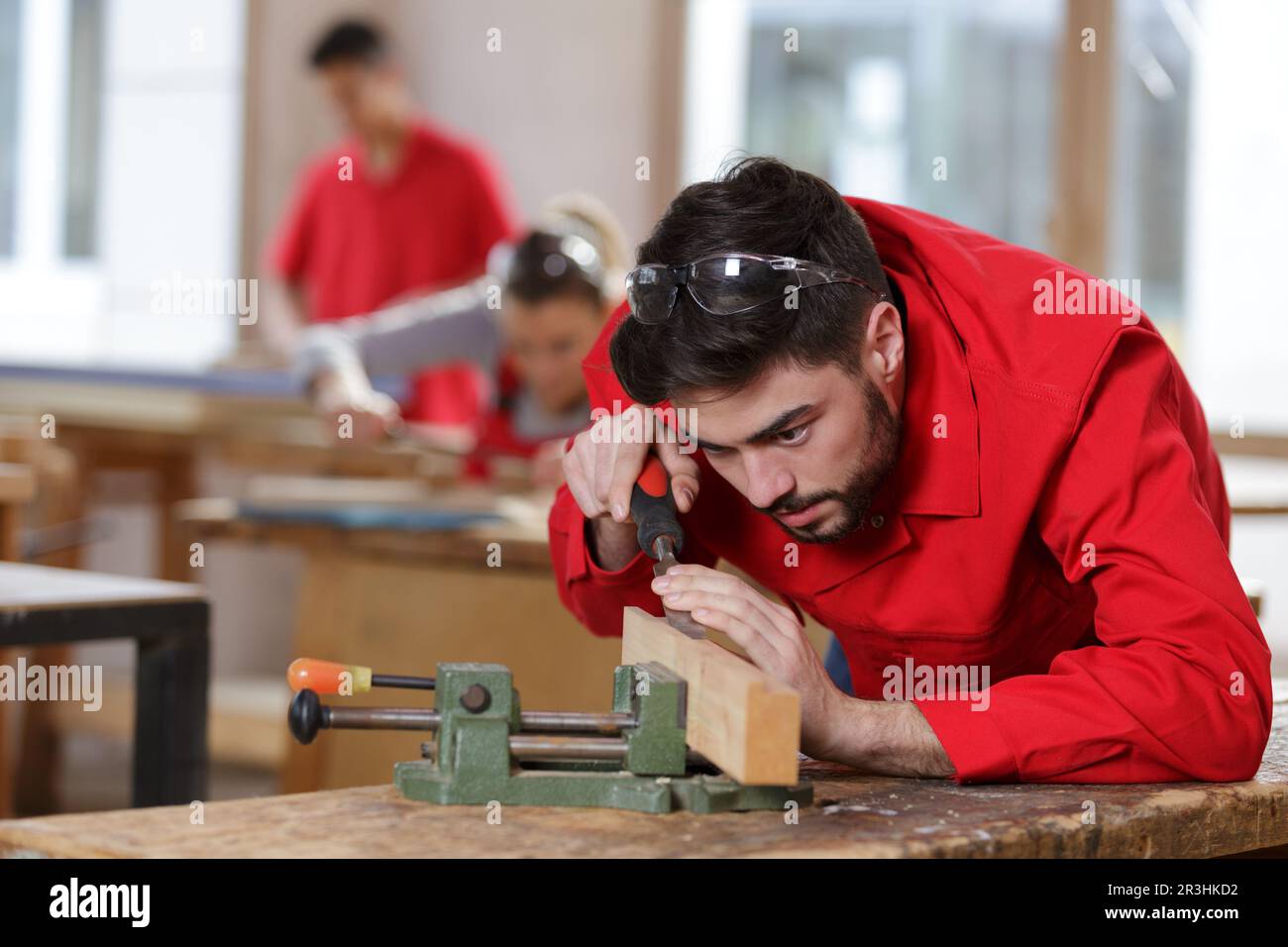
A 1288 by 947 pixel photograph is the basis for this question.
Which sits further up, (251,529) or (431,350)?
(431,350)

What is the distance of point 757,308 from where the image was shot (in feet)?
4.75

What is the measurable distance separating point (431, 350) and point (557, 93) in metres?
2.00

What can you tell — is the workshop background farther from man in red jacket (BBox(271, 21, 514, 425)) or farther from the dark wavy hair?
the dark wavy hair

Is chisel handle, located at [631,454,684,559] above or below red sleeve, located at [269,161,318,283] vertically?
below

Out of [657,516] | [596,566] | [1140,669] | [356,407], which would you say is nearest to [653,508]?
[657,516]

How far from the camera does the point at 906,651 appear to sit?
1.67 m

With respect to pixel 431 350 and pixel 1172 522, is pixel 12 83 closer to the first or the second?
pixel 431 350

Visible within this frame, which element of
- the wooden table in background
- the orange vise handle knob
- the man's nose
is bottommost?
the wooden table in background

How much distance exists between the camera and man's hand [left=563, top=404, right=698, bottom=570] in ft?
5.36

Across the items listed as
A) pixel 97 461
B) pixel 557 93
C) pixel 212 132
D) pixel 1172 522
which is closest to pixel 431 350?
pixel 97 461

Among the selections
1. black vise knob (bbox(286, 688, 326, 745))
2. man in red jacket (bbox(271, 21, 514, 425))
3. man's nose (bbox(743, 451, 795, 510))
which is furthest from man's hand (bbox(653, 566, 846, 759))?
man in red jacket (bbox(271, 21, 514, 425))

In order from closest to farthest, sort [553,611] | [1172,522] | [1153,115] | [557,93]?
1. [1172,522]
2. [553,611]
3. [1153,115]
4. [557,93]

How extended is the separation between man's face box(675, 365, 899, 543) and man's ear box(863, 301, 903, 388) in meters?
0.02
